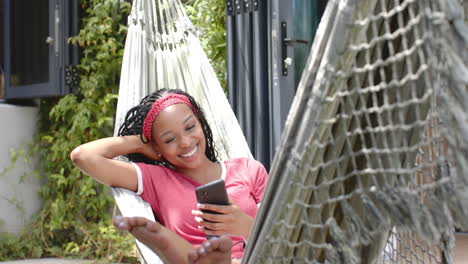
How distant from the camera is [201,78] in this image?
251 cm

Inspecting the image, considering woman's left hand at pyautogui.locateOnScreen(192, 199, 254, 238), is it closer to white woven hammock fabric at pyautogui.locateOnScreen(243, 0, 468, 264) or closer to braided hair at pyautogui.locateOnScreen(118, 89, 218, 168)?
braided hair at pyautogui.locateOnScreen(118, 89, 218, 168)

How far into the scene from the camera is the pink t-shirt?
1.96 metres

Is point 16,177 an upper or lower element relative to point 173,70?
lower

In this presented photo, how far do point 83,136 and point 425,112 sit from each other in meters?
3.78

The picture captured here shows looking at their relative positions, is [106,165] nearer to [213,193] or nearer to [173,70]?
[213,193]

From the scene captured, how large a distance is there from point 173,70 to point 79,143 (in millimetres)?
2064

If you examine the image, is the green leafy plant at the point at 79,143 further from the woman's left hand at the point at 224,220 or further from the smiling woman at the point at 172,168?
the woman's left hand at the point at 224,220

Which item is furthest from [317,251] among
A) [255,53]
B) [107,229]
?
[107,229]

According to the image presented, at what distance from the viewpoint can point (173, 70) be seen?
2570 mm

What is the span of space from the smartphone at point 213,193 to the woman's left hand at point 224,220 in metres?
0.02

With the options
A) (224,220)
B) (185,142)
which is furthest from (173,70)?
(224,220)

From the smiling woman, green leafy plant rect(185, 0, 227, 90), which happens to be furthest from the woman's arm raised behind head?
green leafy plant rect(185, 0, 227, 90)

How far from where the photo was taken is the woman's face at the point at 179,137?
198 centimetres

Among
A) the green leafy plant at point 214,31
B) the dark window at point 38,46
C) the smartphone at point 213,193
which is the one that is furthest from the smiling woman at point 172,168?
the dark window at point 38,46
